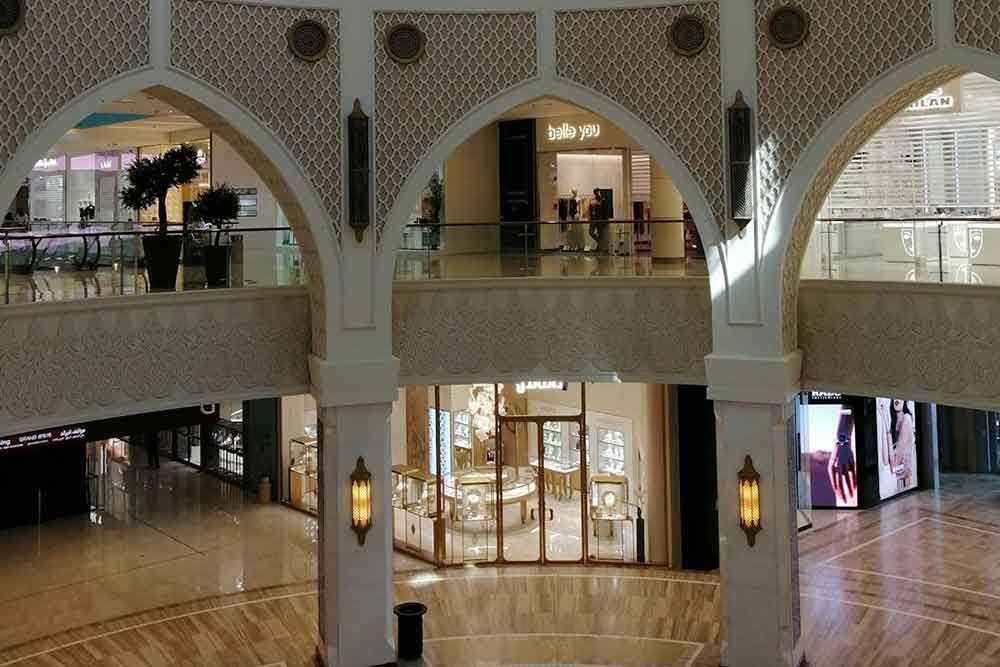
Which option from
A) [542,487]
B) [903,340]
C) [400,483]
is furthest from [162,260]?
[903,340]

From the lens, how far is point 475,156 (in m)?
19.2

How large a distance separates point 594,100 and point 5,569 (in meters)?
10.5

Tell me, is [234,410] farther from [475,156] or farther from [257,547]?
[475,156]

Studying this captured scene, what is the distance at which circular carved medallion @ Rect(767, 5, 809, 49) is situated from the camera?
985 cm

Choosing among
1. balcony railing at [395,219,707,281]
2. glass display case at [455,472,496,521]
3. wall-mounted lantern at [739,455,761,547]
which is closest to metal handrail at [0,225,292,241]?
balcony railing at [395,219,707,281]

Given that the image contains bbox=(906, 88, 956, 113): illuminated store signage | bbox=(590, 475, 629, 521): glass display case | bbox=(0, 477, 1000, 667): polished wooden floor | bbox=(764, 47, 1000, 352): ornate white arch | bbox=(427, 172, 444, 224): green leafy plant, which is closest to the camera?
bbox=(764, 47, 1000, 352): ornate white arch

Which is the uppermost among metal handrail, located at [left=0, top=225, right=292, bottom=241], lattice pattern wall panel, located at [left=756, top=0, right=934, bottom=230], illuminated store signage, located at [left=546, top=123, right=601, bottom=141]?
illuminated store signage, located at [left=546, top=123, right=601, bottom=141]

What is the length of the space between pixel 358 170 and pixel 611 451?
5.87m

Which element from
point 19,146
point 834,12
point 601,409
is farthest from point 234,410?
point 834,12

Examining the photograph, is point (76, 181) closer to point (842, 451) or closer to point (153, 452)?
point (153, 452)

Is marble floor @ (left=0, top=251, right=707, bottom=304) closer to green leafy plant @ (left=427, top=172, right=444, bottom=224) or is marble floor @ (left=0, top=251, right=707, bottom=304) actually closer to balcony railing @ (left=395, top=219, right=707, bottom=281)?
balcony railing @ (left=395, top=219, right=707, bottom=281)

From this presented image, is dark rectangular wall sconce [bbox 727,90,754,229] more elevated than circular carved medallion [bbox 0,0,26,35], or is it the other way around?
circular carved medallion [bbox 0,0,26,35]

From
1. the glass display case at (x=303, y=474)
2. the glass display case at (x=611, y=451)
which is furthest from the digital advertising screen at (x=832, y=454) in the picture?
the glass display case at (x=303, y=474)

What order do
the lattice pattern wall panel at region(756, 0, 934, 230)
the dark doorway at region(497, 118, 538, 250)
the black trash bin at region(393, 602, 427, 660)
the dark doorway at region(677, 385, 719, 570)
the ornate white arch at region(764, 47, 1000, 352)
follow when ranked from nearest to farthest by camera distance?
the ornate white arch at region(764, 47, 1000, 352), the lattice pattern wall panel at region(756, 0, 934, 230), the black trash bin at region(393, 602, 427, 660), the dark doorway at region(677, 385, 719, 570), the dark doorway at region(497, 118, 538, 250)
